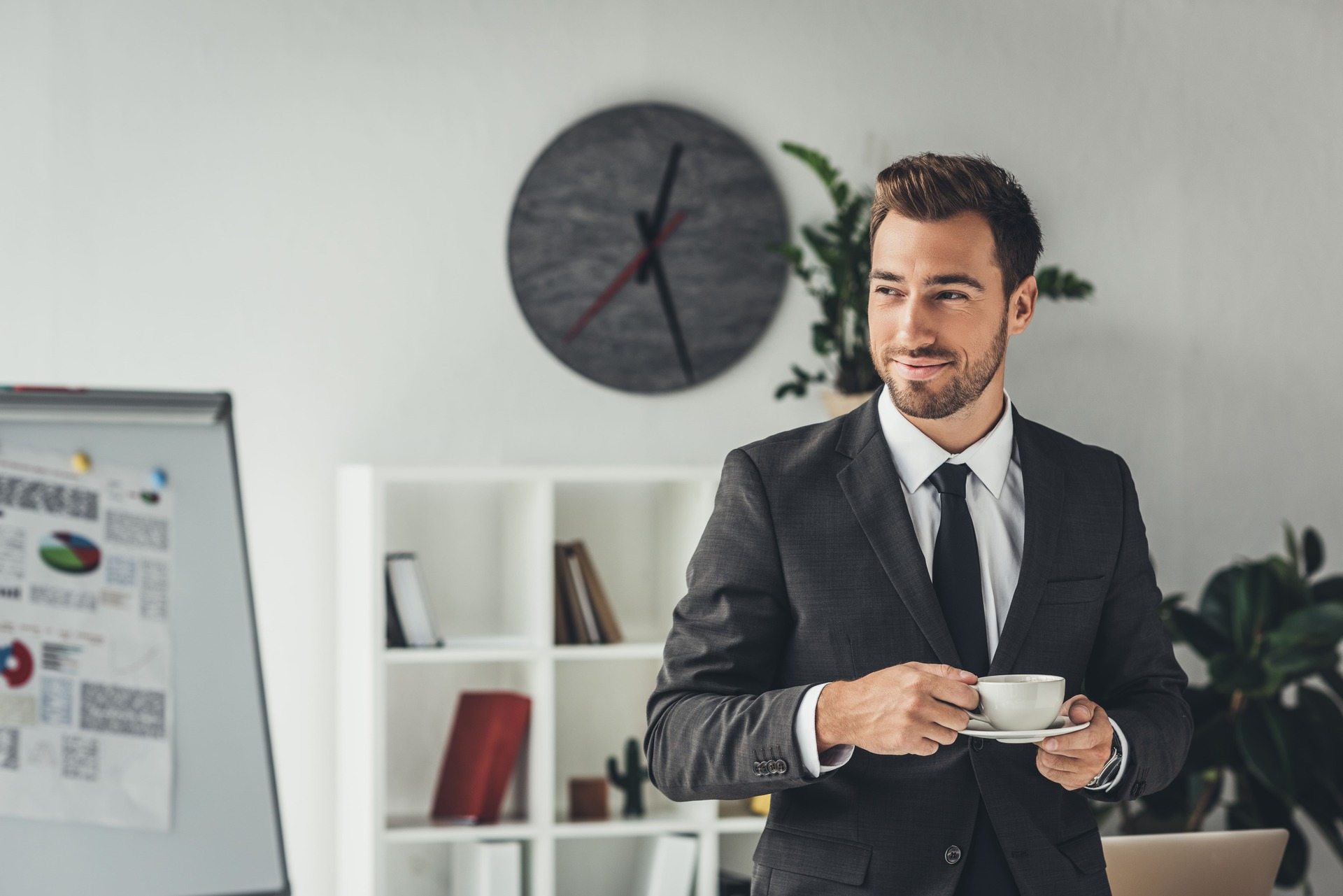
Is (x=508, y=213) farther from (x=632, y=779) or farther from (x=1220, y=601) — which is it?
(x=1220, y=601)

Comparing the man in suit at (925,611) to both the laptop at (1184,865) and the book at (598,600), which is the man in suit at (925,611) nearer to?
the laptop at (1184,865)

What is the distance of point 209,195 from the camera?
319 cm

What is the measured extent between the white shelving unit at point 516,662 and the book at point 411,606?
62mm

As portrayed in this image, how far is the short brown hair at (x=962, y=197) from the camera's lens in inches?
60.5

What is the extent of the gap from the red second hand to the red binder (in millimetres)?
921

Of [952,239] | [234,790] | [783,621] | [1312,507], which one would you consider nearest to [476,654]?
[234,790]

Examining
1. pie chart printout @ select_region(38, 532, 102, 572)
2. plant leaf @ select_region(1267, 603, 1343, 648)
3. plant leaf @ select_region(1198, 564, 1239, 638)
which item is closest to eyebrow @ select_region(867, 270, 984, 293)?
pie chart printout @ select_region(38, 532, 102, 572)

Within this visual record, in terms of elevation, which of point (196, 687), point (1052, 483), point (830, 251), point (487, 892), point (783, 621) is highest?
point (830, 251)

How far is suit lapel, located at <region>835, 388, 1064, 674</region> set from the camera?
4.86 ft

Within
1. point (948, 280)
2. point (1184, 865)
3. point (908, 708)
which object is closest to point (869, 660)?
point (908, 708)

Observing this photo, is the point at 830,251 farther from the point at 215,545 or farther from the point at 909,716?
the point at 909,716

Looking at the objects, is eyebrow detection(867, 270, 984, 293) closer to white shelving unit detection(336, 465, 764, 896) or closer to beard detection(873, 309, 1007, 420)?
beard detection(873, 309, 1007, 420)

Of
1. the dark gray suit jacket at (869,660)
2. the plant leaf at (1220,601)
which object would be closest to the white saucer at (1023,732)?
the dark gray suit jacket at (869,660)

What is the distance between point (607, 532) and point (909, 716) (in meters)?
2.11
